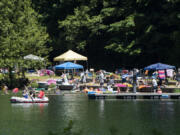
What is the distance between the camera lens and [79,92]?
52.2 m

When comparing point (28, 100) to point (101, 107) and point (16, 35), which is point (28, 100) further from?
point (16, 35)

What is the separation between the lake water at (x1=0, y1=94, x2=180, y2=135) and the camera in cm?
2913

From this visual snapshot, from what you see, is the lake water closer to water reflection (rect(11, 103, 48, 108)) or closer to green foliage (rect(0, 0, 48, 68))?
water reflection (rect(11, 103, 48, 108))

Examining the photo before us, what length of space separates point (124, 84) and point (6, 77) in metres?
14.0

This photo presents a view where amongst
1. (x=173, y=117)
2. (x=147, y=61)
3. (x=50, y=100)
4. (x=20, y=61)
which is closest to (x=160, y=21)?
(x=147, y=61)

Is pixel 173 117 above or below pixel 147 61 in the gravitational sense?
below

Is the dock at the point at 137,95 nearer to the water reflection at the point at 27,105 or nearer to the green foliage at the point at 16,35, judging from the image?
the water reflection at the point at 27,105

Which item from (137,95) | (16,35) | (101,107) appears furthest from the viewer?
(16,35)

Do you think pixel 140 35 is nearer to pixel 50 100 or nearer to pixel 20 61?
pixel 20 61

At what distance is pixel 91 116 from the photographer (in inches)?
1385

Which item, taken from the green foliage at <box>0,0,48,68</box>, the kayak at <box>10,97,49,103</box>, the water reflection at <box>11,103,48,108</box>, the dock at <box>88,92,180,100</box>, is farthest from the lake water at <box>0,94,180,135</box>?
the green foliage at <box>0,0,48,68</box>

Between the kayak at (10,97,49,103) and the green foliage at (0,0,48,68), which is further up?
the green foliage at (0,0,48,68)

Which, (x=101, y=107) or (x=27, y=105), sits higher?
(x=27, y=105)

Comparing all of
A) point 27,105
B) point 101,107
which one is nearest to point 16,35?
point 27,105
